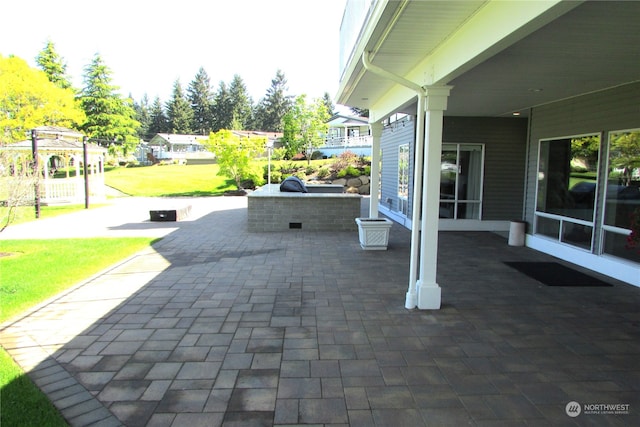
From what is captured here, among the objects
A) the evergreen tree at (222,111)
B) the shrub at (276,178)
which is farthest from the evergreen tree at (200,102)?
the shrub at (276,178)

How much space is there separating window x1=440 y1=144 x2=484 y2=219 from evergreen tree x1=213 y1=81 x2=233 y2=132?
54089 millimetres

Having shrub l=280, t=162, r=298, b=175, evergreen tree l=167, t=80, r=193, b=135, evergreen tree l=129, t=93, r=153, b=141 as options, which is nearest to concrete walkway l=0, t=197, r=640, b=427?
shrub l=280, t=162, r=298, b=175

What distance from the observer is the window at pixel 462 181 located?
1024cm

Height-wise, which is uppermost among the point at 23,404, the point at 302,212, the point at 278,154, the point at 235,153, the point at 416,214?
the point at 278,154

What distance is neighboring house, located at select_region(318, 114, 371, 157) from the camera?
1293 inches

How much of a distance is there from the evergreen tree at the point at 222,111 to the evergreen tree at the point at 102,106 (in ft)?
74.4

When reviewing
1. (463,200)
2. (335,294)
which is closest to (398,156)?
(463,200)

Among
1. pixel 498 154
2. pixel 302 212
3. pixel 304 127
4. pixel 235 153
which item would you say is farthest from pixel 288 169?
pixel 498 154

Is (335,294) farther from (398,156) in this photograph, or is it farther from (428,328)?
(398,156)

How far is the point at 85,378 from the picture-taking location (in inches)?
122

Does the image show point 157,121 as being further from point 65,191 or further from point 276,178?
point 65,191

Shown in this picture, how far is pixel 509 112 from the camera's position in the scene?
30.2ft

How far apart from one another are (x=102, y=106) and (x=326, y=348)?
4101 centimetres

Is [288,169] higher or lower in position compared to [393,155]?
lower
